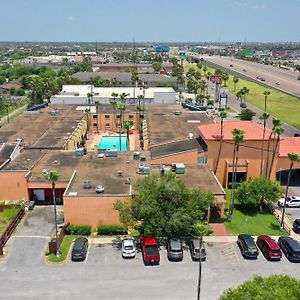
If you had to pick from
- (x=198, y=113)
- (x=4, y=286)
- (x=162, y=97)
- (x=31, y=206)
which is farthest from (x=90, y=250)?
(x=162, y=97)

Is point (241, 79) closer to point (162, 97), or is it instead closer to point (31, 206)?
point (162, 97)

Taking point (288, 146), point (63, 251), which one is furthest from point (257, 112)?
point (63, 251)

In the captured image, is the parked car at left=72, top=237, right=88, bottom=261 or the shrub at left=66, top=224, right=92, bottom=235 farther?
the shrub at left=66, top=224, right=92, bottom=235

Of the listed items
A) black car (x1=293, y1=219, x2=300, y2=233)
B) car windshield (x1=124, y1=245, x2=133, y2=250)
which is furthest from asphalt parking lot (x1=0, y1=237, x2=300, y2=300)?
black car (x1=293, y1=219, x2=300, y2=233)

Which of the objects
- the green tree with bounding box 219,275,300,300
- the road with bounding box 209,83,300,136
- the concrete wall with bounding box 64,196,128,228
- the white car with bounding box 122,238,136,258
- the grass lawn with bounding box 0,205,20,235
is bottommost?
the road with bounding box 209,83,300,136

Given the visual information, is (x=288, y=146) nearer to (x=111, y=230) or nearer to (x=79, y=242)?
(x=111, y=230)

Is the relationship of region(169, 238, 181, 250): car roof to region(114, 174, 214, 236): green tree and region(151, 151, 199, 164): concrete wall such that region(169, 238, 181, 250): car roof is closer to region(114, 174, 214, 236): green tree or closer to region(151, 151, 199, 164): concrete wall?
region(114, 174, 214, 236): green tree

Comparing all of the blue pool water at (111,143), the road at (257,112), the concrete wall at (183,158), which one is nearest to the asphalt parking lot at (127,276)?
the concrete wall at (183,158)
